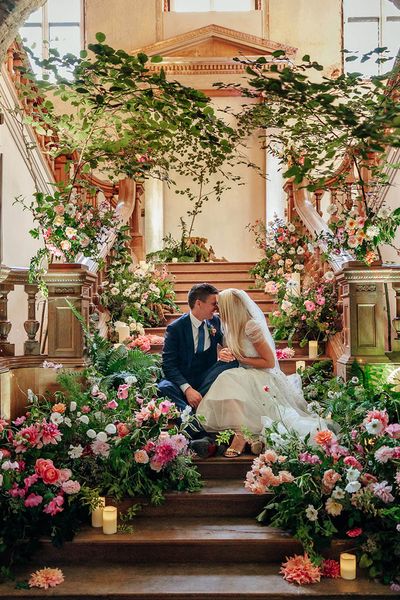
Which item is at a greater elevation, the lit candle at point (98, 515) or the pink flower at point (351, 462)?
the pink flower at point (351, 462)

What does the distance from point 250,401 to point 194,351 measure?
2.15 ft

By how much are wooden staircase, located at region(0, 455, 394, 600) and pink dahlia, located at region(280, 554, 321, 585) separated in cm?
4

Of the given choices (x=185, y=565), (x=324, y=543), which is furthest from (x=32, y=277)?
(x=324, y=543)

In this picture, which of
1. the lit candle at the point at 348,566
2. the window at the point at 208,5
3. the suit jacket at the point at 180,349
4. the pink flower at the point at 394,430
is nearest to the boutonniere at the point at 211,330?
the suit jacket at the point at 180,349

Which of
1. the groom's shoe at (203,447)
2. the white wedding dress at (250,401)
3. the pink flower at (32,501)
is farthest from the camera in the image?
the white wedding dress at (250,401)

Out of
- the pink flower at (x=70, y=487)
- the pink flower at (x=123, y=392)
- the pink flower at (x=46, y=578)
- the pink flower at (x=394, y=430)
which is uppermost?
the pink flower at (x=123, y=392)

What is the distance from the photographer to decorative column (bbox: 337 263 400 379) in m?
4.58

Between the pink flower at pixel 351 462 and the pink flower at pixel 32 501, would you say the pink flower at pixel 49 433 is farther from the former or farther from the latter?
the pink flower at pixel 351 462

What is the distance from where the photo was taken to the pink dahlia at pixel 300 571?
3136 millimetres

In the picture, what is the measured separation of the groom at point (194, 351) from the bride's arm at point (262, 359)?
17cm

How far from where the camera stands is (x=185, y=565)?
3391 mm

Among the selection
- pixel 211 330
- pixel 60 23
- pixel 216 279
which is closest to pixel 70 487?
pixel 211 330

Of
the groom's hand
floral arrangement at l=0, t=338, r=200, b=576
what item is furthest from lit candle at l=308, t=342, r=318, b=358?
floral arrangement at l=0, t=338, r=200, b=576

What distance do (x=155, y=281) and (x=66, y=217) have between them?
2280 millimetres
